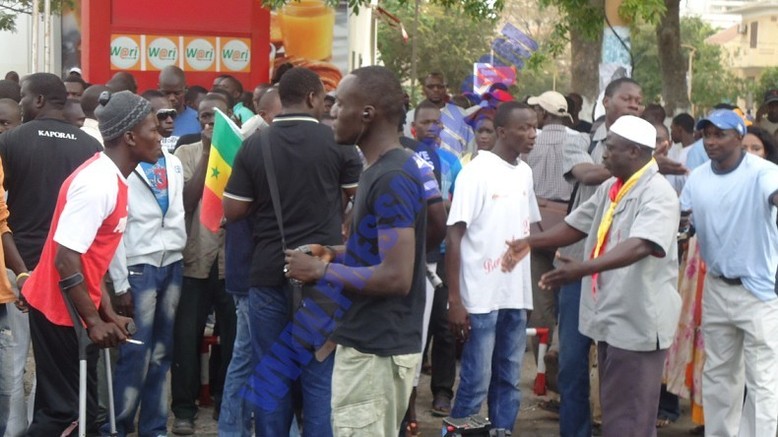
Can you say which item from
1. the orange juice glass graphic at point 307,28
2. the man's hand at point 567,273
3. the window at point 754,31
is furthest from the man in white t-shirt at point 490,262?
the window at point 754,31

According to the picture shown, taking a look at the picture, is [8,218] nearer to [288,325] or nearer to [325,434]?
[288,325]

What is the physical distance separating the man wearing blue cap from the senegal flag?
8.79 ft

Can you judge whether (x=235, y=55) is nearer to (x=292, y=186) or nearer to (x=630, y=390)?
(x=292, y=186)

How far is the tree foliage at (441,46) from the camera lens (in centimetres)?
4628

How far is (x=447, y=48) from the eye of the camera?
156 ft

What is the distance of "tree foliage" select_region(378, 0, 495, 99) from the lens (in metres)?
46.3

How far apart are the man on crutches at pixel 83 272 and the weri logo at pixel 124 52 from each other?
10771mm

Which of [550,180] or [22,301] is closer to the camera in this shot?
[22,301]

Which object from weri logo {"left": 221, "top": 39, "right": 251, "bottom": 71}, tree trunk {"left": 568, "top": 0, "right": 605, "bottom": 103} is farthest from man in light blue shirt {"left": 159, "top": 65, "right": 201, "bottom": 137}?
tree trunk {"left": 568, "top": 0, "right": 605, "bottom": 103}

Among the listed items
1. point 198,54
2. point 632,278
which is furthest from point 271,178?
point 198,54

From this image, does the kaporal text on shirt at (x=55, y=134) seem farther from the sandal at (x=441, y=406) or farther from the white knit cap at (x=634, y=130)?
the sandal at (x=441, y=406)

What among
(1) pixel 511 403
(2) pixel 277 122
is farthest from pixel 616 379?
(2) pixel 277 122

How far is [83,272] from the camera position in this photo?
5.59m

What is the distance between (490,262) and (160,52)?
1072 cm
